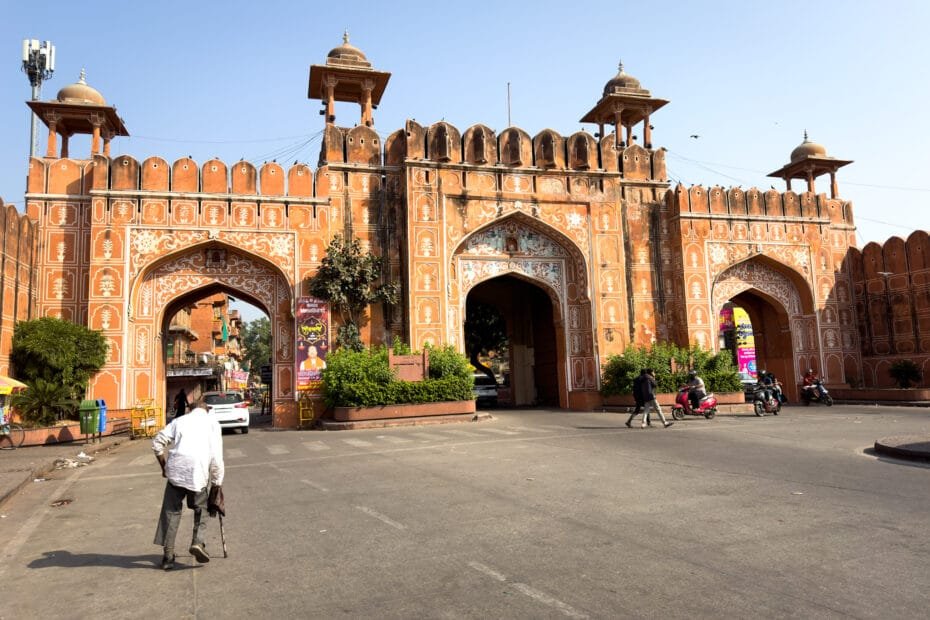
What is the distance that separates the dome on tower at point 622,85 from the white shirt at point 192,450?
23932mm

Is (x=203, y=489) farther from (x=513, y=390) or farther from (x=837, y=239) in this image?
(x=837, y=239)

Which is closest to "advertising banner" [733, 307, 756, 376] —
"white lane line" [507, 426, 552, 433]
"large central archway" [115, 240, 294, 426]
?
"white lane line" [507, 426, 552, 433]

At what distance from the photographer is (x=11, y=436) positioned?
14805 millimetres

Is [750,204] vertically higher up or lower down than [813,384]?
higher up

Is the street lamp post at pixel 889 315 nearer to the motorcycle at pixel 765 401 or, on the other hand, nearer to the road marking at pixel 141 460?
the motorcycle at pixel 765 401

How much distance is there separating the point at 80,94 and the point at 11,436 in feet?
41.1

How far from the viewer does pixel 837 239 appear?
1052 inches

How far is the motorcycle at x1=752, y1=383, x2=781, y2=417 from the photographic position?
741 inches

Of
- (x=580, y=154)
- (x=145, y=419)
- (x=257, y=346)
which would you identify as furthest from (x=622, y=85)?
(x=257, y=346)

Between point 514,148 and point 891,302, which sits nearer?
point 514,148

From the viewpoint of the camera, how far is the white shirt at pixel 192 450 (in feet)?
17.2

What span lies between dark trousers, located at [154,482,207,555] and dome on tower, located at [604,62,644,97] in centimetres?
2428

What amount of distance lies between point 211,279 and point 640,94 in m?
16.8

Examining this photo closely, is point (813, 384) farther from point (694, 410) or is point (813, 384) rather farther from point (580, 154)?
point (580, 154)
